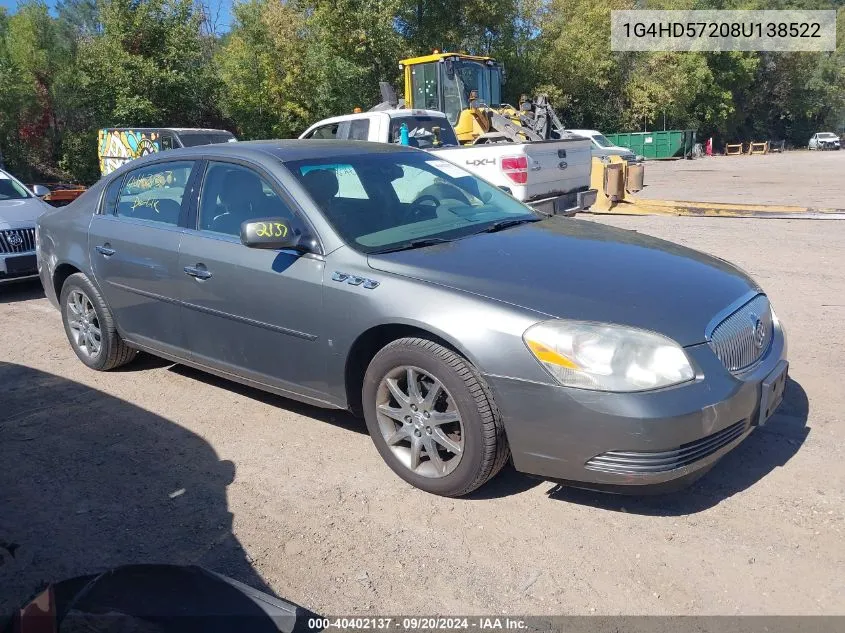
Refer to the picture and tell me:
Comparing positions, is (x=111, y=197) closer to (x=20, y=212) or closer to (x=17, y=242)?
(x=17, y=242)

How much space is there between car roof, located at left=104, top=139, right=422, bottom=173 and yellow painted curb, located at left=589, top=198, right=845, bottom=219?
8.73 meters

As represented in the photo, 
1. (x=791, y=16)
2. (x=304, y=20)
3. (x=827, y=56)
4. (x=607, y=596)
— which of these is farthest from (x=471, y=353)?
(x=827, y=56)

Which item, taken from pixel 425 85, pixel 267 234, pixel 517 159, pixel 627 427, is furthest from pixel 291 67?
pixel 627 427

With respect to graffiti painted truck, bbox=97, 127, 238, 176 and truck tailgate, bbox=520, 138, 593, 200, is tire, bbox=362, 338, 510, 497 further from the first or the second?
graffiti painted truck, bbox=97, 127, 238, 176

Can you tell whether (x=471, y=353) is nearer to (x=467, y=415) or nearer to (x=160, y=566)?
(x=467, y=415)

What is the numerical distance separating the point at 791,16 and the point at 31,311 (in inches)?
2193

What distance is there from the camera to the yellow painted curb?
39.4 feet

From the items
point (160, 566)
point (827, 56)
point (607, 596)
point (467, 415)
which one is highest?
point (827, 56)

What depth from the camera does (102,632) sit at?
209 centimetres

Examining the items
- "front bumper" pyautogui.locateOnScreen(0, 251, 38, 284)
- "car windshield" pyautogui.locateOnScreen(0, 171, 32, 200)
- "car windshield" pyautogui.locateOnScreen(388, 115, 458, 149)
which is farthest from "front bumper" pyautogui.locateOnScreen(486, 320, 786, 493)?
"car windshield" pyautogui.locateOnScreen(388, 115, 458, 149)

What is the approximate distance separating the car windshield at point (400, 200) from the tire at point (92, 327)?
2037 mm

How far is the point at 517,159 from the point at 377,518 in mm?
7128

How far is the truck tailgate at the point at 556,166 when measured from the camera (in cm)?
997

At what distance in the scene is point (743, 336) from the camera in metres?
3.46
